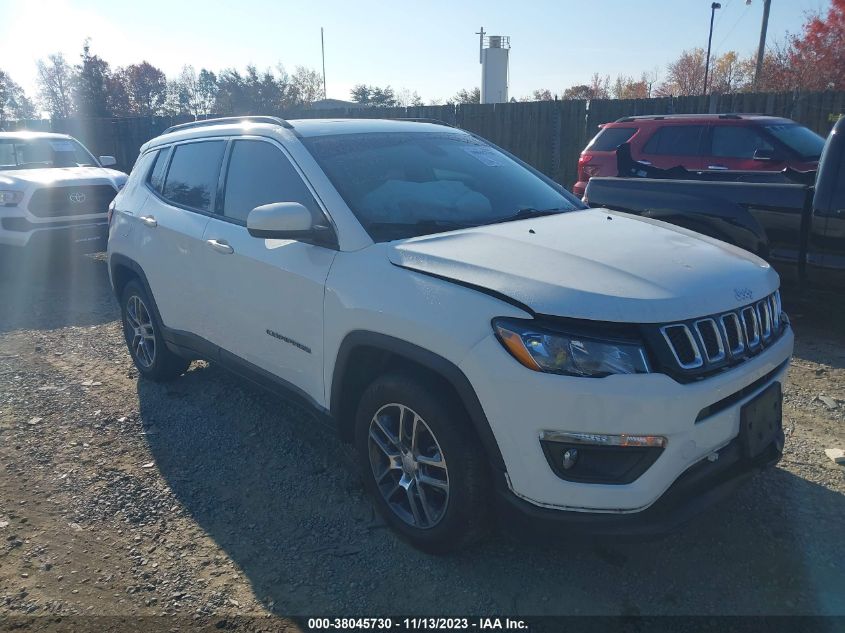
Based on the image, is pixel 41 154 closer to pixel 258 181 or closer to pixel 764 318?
pixel 258 181

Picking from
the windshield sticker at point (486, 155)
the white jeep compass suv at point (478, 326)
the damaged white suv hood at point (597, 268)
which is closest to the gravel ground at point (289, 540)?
the white jeep compass suv at point (478, 326)

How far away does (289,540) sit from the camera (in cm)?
320

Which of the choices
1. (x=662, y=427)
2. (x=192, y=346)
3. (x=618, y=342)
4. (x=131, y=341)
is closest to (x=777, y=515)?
(x=662, y=427)

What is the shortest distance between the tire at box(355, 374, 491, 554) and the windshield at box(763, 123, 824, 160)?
8.16 meters

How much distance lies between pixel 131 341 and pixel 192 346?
1.26 m

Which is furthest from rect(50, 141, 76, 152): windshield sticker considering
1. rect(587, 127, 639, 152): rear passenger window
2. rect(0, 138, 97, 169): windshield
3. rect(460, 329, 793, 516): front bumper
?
rect(460, 329, 793, 516): front bumper

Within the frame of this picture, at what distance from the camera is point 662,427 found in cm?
232

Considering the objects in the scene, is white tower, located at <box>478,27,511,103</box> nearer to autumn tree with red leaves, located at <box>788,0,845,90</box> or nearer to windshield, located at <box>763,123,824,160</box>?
autumn tree with red leaves, located at <box>788,0,845,90</box>

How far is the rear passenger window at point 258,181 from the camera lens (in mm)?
3501

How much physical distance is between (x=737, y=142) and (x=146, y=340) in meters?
8.19

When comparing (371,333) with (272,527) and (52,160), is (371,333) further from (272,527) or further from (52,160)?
(52,160)

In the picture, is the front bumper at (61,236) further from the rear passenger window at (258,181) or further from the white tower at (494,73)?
the white tower at (494,73)

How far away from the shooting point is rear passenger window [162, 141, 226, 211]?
4.20m

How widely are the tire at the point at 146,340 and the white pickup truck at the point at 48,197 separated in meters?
4.93
